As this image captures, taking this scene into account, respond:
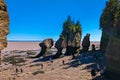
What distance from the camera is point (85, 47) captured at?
326 feet

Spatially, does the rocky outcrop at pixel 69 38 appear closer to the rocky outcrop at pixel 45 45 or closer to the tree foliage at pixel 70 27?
the tree foliage at pixel 70 27

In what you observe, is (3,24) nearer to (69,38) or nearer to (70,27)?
(69,38)

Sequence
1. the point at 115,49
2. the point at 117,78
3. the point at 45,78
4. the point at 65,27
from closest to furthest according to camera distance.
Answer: the point at 115,49, the point at 117,78, the point at 45,78, the point at 65,27

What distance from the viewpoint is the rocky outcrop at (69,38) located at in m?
99.3

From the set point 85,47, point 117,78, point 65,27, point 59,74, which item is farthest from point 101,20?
point 117,78

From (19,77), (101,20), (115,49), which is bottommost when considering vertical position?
(19,77)

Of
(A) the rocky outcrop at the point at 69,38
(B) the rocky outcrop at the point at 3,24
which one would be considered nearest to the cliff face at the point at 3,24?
(B) the rocky outcrop at the point at 3,24

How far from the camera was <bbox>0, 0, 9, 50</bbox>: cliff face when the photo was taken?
28.0ft

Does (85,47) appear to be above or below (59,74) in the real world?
above

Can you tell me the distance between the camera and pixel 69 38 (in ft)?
336

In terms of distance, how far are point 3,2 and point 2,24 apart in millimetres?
793

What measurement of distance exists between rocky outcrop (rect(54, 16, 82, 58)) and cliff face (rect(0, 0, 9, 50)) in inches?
3431

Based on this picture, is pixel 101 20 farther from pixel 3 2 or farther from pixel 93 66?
pixel 3 2

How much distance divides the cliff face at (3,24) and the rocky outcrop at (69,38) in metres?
87.1
